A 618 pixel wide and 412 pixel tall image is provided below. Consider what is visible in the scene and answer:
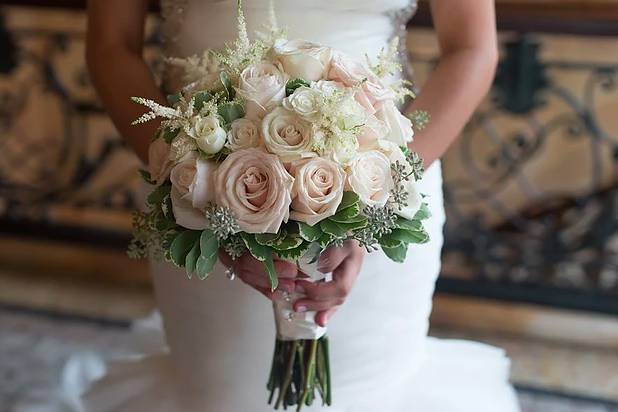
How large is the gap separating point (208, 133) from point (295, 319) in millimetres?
383

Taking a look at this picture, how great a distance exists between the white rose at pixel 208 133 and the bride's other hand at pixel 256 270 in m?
0.17

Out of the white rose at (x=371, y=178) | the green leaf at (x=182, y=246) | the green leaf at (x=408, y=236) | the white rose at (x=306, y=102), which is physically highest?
the white rose at (x=306, y=102)

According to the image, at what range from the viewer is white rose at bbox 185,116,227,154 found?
99 centimetres

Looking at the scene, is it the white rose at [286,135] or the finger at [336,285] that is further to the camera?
the finger at [336,285]

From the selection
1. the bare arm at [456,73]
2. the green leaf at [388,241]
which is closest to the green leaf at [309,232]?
the green leaf at [388,241]

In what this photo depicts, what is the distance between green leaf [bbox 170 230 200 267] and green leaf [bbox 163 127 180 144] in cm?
14

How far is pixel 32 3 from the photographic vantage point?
9.82ft

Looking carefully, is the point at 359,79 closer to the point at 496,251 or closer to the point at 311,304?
the point at 311,304

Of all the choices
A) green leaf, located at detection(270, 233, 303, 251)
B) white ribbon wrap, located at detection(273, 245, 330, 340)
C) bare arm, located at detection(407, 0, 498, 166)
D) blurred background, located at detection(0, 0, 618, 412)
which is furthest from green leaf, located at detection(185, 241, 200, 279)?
blurred background, located at detection(0, 0, 618, 412)

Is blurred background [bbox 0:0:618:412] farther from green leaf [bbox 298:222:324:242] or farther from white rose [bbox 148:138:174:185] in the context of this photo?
green leaf [bbox 298:222:324:242]

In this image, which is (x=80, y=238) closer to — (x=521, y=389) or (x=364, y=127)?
(x=521, y=389)

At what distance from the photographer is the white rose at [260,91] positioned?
102 centimetres

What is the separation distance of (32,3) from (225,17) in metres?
1.95

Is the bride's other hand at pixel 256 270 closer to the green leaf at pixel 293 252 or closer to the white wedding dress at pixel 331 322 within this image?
the green leaf at pixel 293 252
